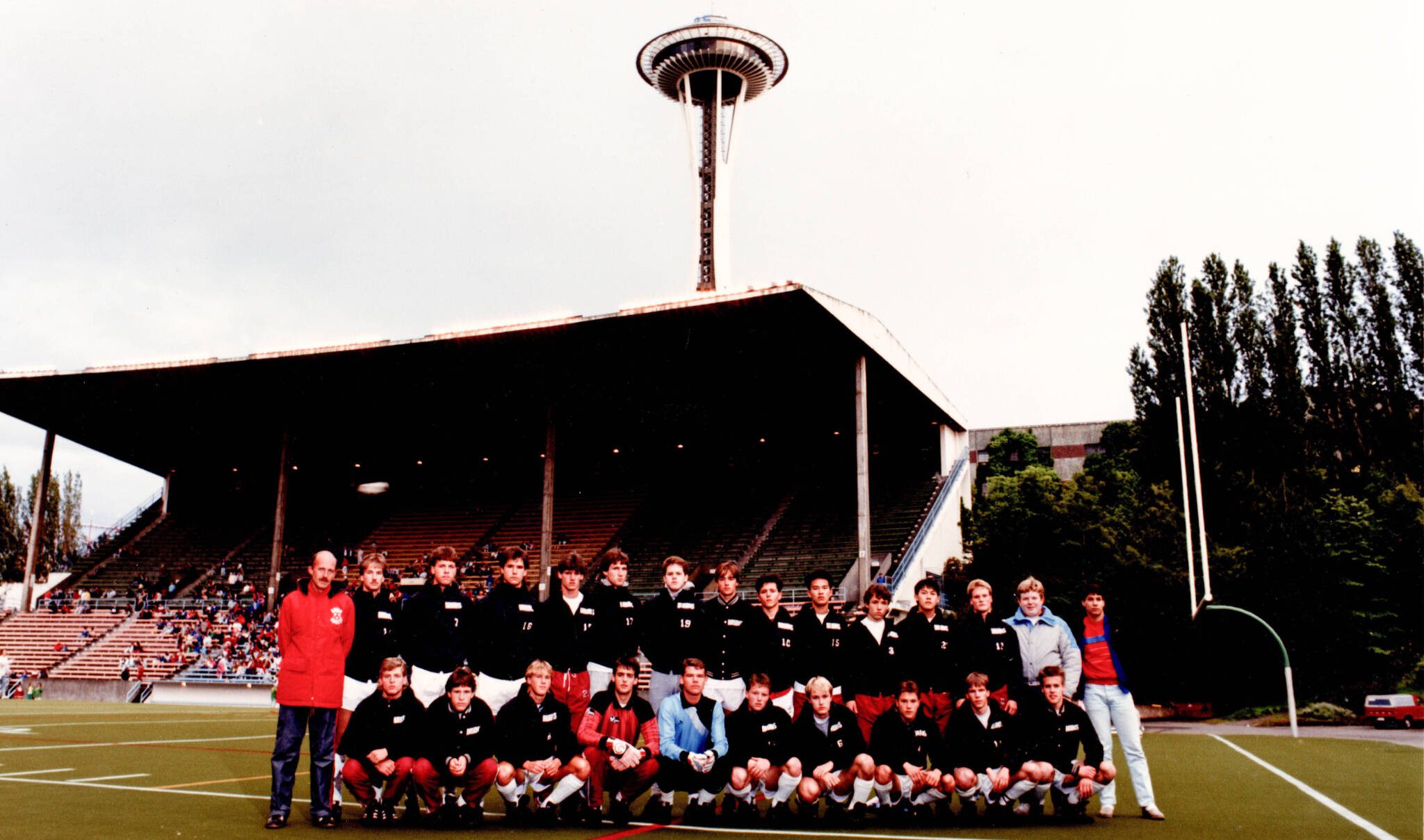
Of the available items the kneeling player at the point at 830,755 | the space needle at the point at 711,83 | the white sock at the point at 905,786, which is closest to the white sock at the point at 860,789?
the kneeling player at the point at 830,755

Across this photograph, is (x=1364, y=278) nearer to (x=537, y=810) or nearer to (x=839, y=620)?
(x=839, y=620)

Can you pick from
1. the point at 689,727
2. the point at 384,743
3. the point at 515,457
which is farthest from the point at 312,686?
the point at 515,457

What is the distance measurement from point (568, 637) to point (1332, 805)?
667 centimetres

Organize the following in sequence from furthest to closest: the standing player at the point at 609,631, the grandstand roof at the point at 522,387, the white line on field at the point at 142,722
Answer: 1. the grandstand roof at the point at 522,387
2. the white line on field at the point at 142,722
3. the standing player at the point at 609,631

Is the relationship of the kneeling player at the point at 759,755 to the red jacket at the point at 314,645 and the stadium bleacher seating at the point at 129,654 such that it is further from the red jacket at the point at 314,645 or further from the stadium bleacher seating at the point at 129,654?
the stadium bleacher seating at the point at 129,654

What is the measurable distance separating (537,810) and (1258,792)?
6.85 m

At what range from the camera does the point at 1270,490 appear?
3052 cm

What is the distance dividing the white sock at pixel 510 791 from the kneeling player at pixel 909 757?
8.47 ft

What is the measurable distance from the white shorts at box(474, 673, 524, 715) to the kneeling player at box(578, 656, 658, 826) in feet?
2.18

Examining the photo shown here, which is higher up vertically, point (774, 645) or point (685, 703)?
point (774, 645)

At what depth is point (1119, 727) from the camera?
7.84 m

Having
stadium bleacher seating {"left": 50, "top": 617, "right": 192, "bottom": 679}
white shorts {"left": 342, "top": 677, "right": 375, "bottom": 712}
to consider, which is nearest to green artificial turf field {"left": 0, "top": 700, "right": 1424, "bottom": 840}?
white shorts {"left": 342, "top": 677, "right": 375, "bottom": 712}

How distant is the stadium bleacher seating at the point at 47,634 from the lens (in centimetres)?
3491

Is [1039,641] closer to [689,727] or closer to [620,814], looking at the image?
[689,727]
